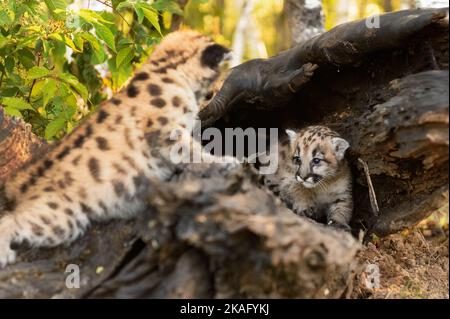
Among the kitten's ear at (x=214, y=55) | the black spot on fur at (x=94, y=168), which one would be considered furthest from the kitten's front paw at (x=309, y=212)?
the black spot on fur at (x=94, y=168)

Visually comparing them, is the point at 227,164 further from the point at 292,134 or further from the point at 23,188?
the point at 292,134

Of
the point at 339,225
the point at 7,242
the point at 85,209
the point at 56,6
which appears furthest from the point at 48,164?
the point at 339,225

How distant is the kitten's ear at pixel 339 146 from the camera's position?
23.2 ft

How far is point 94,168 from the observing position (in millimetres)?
5969

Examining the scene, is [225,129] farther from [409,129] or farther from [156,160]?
[409,129]

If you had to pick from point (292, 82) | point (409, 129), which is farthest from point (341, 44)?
point (409, 129)

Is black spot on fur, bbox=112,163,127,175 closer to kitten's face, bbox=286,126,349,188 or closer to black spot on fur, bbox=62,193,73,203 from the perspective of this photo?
black spot on fur, bbox=62,193,73,203

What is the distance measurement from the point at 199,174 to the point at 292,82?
6.91 ft

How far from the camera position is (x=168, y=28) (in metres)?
11.4

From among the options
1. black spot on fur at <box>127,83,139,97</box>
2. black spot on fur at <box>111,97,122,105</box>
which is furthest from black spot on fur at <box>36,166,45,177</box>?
black spot on fur at <box>127,83,139,97</box>

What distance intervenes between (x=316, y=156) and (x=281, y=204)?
6.30 feet

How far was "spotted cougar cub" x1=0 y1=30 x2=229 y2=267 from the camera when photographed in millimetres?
5734

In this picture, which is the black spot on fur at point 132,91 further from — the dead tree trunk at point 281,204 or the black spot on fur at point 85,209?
→ the black spot on fur at point 85,209

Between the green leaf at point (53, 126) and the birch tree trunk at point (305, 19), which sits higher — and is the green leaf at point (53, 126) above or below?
below
